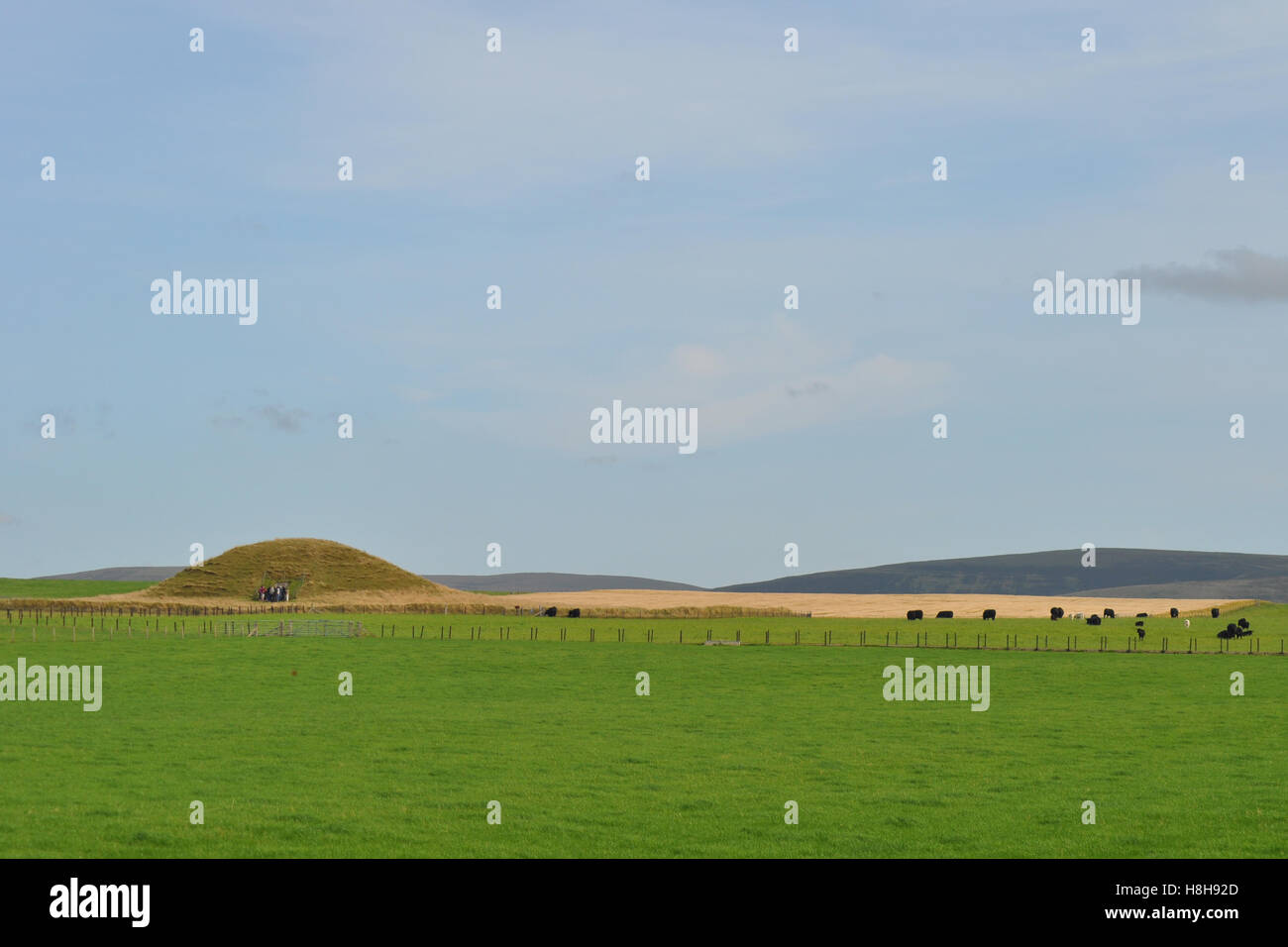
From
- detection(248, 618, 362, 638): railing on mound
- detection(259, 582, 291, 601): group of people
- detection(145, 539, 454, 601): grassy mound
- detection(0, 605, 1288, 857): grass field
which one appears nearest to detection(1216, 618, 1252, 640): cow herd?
detection(0, 605, 1288, 857): grass field

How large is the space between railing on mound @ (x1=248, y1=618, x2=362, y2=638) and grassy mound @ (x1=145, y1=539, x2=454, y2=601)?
230 feet

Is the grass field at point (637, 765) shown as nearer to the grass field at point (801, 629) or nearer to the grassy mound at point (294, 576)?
the grass field at point (801, 629)

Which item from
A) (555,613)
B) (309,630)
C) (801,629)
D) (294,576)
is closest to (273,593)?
(294,576)

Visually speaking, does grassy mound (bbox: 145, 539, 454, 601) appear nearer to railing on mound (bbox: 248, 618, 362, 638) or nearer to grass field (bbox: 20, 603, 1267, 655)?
grass field (bbox: 20, 603, 1267, 655)

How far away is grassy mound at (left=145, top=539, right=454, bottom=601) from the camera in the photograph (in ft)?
596

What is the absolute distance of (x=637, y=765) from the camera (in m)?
37.6

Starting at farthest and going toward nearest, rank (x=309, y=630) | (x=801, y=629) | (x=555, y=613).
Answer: (x=555, y=613) < (x=801, y=629) < (x=309, y=630)

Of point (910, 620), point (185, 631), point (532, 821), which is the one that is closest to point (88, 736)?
point (532, 821)

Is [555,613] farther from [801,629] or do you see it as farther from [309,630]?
[309,630]

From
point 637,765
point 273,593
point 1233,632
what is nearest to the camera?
point 637,765

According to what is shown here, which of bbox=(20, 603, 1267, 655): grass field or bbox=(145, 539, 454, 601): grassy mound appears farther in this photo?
bbox=(145, 539, 454, 601): grassy mound

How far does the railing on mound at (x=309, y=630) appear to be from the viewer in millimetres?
104812

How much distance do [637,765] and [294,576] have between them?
523ft
